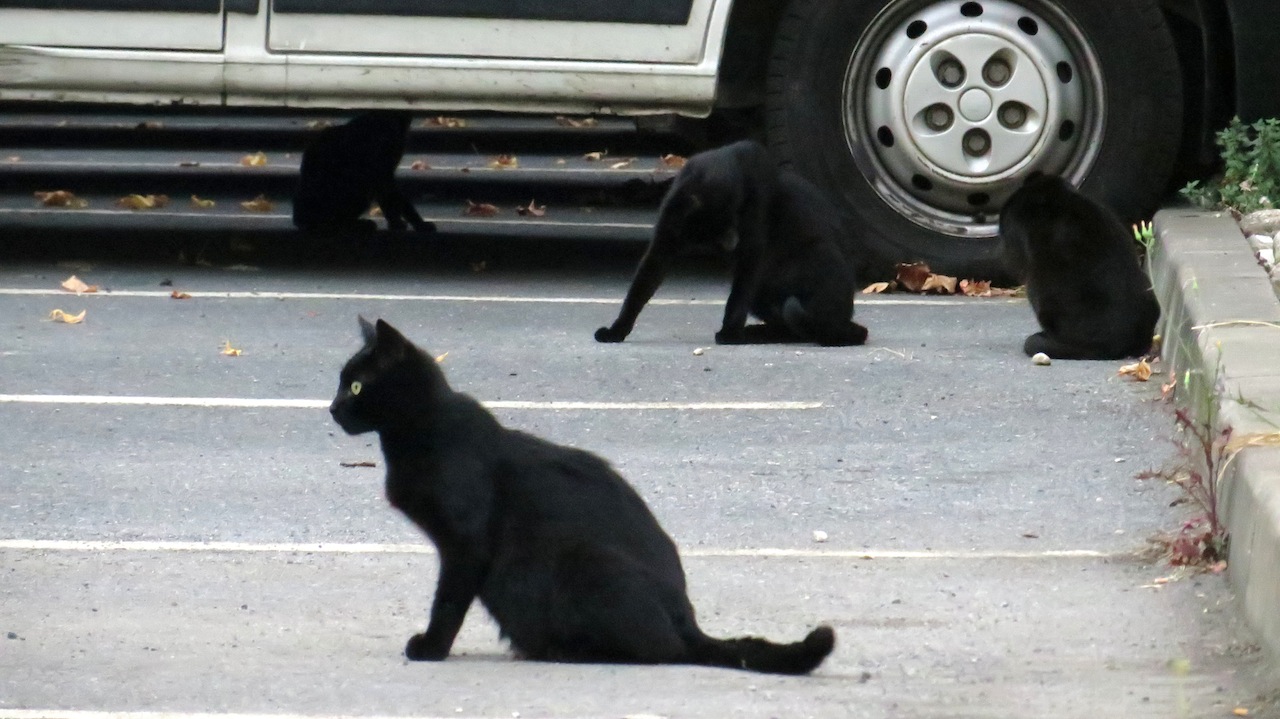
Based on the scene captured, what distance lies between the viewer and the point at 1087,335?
7137 mm

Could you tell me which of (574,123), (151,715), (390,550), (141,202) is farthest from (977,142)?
(574,123)

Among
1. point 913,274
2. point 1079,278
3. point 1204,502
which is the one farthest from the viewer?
point 913,274

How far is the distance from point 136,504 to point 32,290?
3.57 m

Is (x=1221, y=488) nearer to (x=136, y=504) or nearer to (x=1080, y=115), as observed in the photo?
(x=136, y=504)

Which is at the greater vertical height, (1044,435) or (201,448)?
(1044,435)

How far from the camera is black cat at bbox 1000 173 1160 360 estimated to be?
7.12 m

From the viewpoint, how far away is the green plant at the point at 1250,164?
26.5 ft

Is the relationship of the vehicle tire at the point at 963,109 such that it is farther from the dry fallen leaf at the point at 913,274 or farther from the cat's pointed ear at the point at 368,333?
the cat's pointed ear at the point at 368,333

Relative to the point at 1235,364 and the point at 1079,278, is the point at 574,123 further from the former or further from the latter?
the point at 1235,364

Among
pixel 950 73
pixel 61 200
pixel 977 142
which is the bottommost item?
pixel 61 200

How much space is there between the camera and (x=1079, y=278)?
284 inches

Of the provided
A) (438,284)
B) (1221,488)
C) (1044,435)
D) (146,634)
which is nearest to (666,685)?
(146,634)

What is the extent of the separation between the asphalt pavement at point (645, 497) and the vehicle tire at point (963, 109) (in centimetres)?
39

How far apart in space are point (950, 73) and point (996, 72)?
0.60 feet
